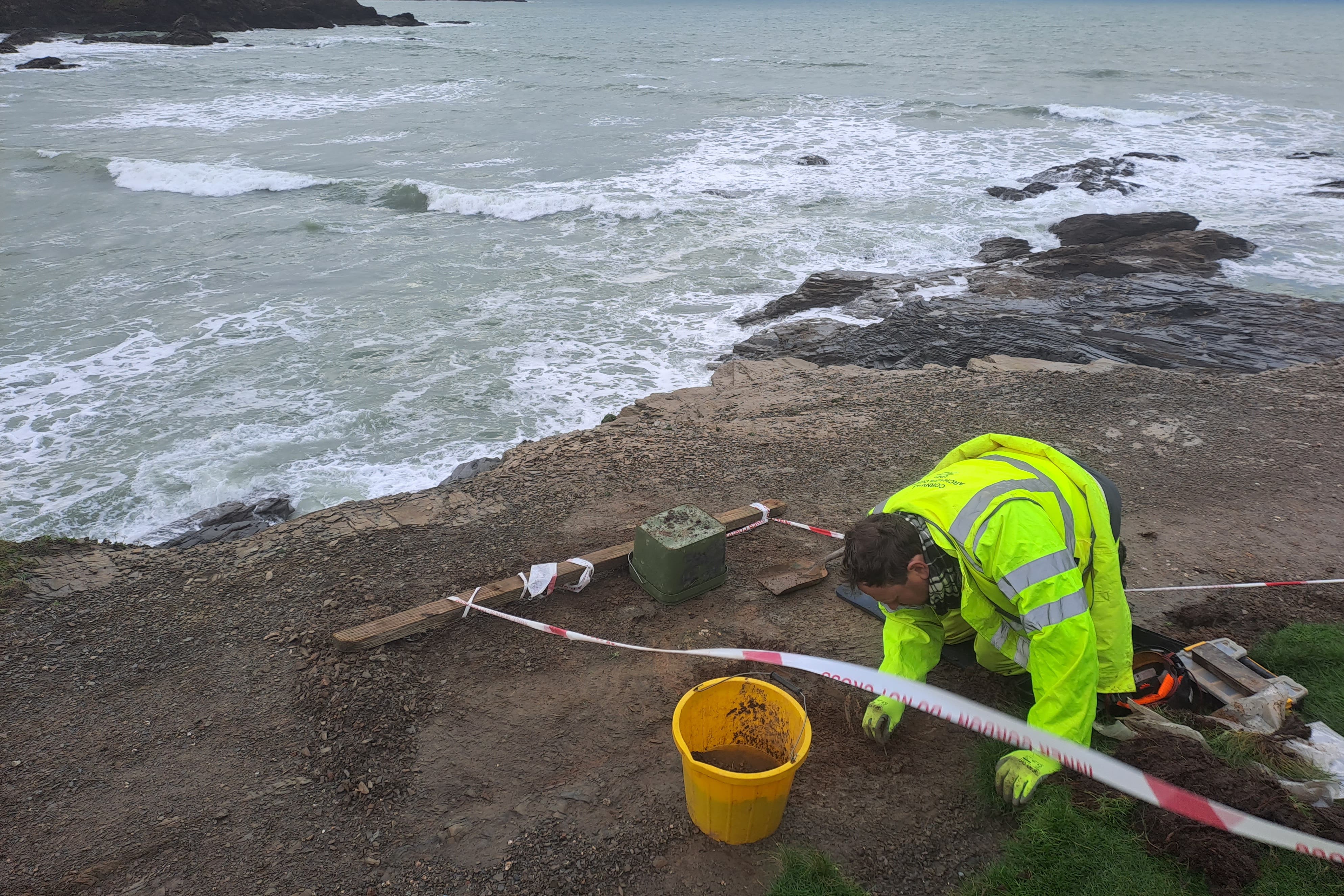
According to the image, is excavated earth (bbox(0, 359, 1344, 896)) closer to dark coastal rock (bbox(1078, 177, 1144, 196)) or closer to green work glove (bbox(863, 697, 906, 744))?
green work glove (bbox(863, 697, 906, 744))

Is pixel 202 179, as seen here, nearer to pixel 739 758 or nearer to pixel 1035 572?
pixel 739 758

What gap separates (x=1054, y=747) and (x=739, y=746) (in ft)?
3.55

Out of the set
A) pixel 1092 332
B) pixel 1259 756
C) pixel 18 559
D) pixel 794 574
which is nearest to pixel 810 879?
pixel 1259 756

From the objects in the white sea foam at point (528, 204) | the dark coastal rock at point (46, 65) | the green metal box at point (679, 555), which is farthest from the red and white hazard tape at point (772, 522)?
the dark coastal rock at point (46, 65)

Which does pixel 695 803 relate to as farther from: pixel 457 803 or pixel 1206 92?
pixel 1206 92

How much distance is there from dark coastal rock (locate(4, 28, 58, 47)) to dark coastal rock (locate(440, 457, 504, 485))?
153 ft

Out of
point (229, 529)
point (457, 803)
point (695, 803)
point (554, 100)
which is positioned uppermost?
point (554, 100)

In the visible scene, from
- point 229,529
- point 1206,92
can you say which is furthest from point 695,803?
point 1206,92

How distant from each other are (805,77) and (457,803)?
36.5 m

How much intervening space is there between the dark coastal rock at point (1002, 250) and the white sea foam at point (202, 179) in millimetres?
13405

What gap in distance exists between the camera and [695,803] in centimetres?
279

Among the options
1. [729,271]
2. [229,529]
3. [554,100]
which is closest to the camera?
[229,529]

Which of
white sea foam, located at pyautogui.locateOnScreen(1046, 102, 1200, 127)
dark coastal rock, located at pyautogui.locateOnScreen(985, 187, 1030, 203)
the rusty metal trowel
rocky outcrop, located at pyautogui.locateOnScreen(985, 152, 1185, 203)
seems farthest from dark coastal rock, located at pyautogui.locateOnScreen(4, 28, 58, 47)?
the rusty metal trowel

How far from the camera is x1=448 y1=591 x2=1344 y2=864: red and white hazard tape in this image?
2.48 meters
